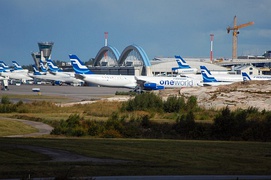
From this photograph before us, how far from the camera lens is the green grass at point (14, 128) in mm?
30669

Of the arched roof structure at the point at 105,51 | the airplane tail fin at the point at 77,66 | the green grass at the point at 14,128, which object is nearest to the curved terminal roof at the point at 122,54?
the arched roof structure at the point at 105,51

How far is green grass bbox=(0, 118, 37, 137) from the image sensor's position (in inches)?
1207

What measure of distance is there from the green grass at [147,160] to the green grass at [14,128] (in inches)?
366

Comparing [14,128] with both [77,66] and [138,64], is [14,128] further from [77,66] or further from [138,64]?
[138,64]

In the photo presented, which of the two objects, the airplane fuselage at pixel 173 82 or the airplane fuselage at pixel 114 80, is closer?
the airplane fuselage at pixel 173 82

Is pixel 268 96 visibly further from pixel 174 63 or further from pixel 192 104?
pixel 174 63

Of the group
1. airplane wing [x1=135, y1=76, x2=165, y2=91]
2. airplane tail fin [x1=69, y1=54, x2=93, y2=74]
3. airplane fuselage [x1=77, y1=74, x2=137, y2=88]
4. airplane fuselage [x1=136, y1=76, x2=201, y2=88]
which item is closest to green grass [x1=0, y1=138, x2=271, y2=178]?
airplane wing [x1=135, y1=76, x2=165, y2=91]

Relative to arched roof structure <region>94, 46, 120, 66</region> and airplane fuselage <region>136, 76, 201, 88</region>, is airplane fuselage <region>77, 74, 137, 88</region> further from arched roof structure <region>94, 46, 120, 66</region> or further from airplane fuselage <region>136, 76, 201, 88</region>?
arched roof structure <region>94, 46, 120, 66</region>

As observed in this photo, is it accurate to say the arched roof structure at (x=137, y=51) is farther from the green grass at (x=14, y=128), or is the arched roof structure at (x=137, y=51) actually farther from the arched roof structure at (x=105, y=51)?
the green grass at (x=14, y=128)

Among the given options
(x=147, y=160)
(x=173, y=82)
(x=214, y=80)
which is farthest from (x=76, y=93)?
(x=147, y=160)

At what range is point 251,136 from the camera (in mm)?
30188

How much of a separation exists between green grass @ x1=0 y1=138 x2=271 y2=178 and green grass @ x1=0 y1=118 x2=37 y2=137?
30.5 ft

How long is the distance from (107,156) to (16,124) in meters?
16.9

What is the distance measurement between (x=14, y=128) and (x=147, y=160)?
16569 millimetres
